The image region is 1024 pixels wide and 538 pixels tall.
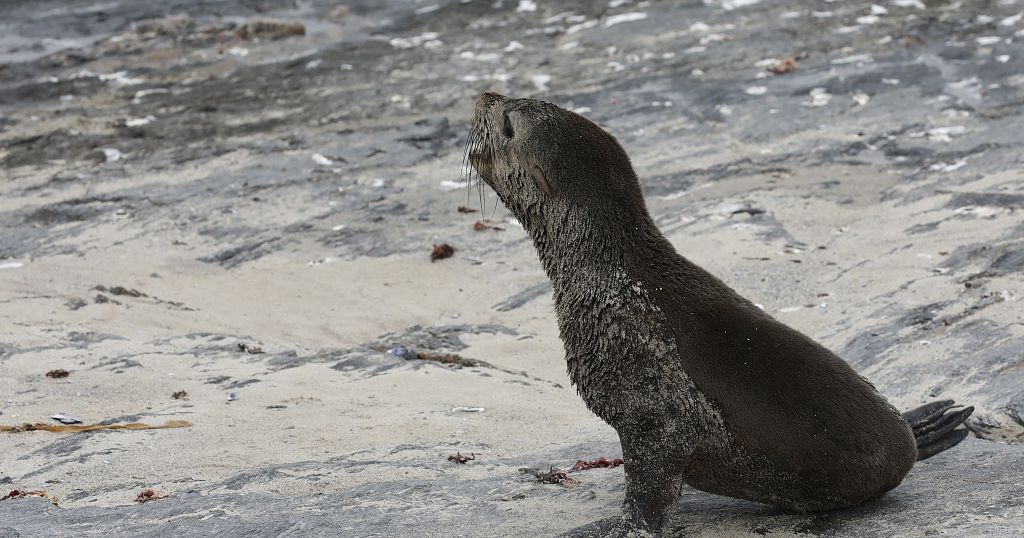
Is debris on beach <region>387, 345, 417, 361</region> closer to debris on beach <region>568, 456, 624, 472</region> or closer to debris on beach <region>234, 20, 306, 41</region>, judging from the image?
debris on beach <region>568, 456, 624, 472</region>

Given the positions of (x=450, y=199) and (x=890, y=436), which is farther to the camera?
(x=450, y=199)

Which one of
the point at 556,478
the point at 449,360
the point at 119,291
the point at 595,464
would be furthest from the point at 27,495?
the point at 119,291

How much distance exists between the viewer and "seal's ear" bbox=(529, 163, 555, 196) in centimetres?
457

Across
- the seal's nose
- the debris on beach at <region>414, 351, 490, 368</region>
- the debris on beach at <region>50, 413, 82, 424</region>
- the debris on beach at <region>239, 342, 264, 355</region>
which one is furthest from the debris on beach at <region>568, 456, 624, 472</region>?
the debris on beach at <region>239, 342, 264, 355</region>

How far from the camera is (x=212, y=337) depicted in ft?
24.2

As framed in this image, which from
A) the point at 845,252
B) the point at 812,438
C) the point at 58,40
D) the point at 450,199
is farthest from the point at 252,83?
the point at 812,438

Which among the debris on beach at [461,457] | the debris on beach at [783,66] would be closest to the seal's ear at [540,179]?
the debris on beach at [461,457]

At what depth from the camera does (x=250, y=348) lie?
7180mm

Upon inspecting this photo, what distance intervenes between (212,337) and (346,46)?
346 inches

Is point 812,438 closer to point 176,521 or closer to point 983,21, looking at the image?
point 176,521

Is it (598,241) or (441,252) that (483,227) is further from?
(598,241)

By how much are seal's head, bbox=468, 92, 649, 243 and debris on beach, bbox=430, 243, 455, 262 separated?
181 inches

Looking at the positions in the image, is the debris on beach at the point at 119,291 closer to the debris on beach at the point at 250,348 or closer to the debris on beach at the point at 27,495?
the debris on beach at the point at 250,348

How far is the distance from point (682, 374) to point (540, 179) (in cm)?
99
